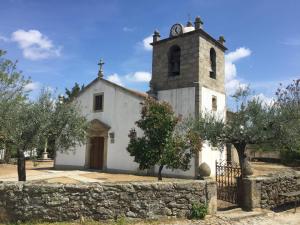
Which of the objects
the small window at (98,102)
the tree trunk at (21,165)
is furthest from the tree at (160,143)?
the small window at (98,102)

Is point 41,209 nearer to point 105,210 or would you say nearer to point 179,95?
point 105,210

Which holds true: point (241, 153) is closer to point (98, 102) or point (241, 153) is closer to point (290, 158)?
point (98, 102)

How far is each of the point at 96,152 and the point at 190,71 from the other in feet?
29.8

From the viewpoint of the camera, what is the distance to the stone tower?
728 inches

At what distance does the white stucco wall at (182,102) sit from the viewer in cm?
1796

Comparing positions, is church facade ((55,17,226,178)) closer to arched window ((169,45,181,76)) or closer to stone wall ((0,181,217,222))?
arched window ((169,45,181,76))

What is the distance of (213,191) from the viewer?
8656 millimetres

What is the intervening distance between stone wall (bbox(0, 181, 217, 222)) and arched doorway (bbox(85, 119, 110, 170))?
520 inches

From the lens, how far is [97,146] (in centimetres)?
2173

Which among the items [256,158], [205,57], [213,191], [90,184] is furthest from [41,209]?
[256,158]

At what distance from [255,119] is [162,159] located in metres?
4.16

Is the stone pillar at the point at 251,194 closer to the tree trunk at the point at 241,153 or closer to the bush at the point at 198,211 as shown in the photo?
the tree trunk at the point at 241,153

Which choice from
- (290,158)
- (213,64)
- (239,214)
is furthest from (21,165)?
(290,158)

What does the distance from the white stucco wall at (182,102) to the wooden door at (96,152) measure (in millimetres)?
4903
